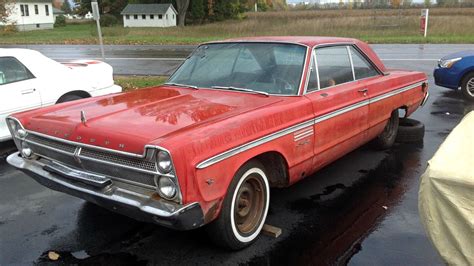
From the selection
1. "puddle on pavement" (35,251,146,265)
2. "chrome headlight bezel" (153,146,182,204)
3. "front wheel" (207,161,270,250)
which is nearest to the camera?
"chrome headlight bezel" (153,146,182,204)

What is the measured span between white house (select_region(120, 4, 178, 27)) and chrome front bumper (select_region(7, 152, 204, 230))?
60.5 m

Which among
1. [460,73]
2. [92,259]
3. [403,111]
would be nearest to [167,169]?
[92,259]

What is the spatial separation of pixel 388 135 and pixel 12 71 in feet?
17.9

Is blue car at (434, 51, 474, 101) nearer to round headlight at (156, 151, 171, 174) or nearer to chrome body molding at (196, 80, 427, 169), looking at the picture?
chrome body molding at (196, 80, 427, 169)

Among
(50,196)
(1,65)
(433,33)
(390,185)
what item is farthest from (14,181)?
(433,33)

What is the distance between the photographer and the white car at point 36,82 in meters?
6.36

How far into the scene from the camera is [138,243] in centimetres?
383

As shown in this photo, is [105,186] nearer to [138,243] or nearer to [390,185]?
[138,243]

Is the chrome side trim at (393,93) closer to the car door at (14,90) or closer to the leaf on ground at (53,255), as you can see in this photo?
the leaf on ground at (53,255)

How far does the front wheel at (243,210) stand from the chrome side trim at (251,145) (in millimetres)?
169

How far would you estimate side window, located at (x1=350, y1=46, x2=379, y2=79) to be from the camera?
5328 mm

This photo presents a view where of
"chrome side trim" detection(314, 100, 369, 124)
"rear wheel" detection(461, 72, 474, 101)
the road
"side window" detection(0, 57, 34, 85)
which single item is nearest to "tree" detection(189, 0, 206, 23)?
the road

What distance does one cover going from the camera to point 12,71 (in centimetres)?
661

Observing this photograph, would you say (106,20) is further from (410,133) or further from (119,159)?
(119,159)
